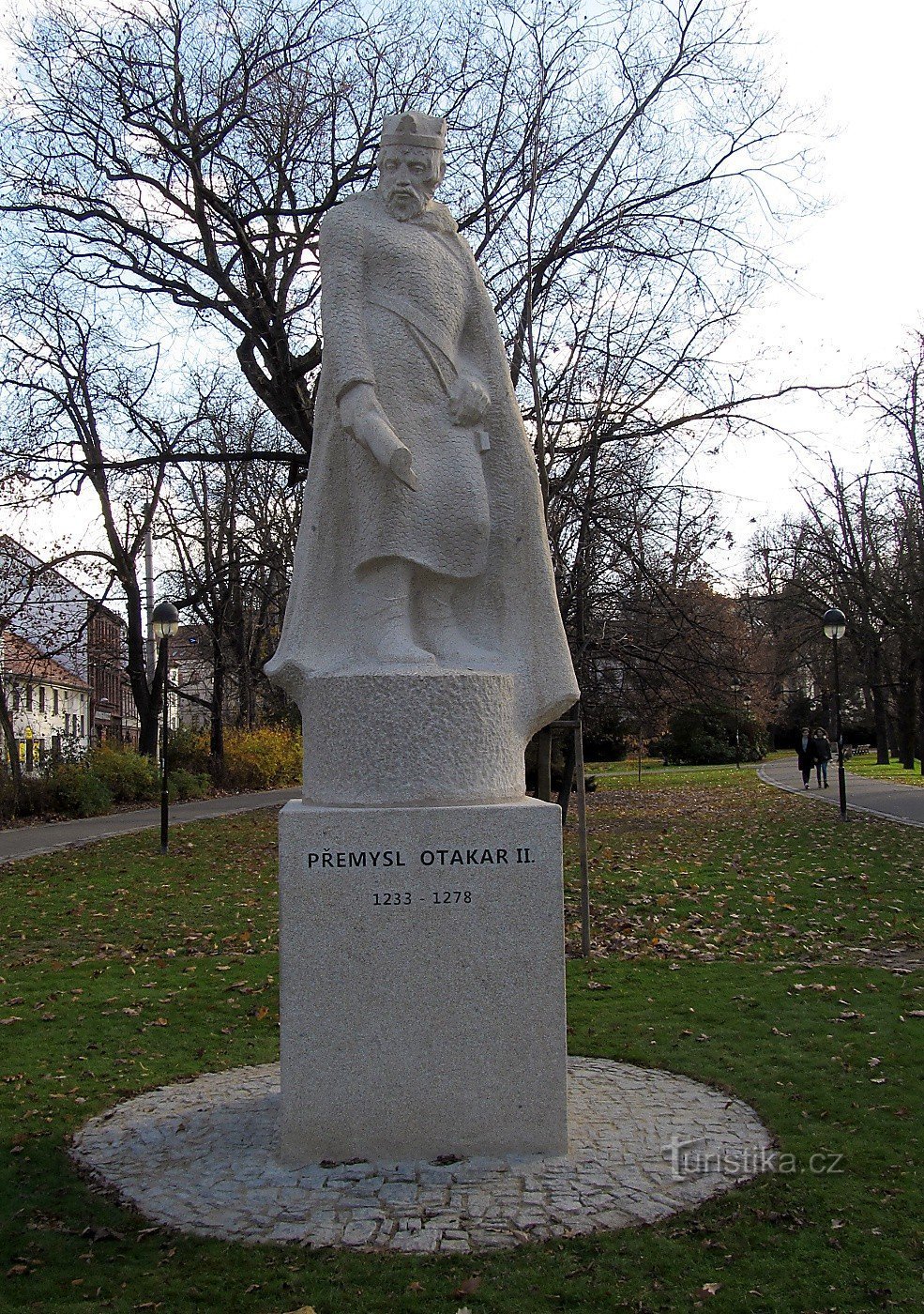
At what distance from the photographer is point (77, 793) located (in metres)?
22.6

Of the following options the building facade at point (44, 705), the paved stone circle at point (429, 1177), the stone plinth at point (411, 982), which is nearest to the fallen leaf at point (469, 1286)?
the paved stone circle at point (429, 1177)

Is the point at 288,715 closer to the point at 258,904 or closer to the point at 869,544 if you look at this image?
the point at 869,544

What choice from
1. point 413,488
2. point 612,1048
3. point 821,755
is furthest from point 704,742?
point 413,488

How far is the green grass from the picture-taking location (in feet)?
102

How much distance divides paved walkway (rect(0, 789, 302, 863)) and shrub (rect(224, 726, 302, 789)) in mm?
3162

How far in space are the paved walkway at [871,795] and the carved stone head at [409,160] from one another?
16.2 m

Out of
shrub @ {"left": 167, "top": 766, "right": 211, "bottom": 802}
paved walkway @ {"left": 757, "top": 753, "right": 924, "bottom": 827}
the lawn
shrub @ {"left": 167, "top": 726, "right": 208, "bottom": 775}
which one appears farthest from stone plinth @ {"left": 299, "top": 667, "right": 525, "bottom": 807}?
shrub @ {"left": 167, "top": 726, "right": 208, "bottom": 775}

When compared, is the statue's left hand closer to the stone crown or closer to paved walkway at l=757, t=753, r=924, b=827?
the stone crown

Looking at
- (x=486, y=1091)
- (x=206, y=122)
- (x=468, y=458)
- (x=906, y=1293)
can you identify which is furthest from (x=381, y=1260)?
(x=206, y=122)

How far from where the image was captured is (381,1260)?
3.65m

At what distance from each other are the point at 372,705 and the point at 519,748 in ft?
2.53

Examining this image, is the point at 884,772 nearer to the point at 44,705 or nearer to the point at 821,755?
the point at 821,755

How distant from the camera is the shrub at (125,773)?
2447 centimetres

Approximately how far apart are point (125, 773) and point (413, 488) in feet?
70.5
